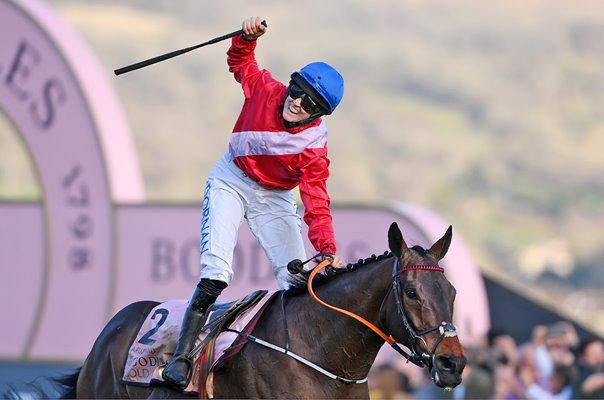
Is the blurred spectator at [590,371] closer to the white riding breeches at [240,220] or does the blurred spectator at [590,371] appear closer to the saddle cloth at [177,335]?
the white riding breeches at [240,220]

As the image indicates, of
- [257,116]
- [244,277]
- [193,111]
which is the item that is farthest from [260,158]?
[193,111]

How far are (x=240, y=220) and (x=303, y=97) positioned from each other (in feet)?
2.52

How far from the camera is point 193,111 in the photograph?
51719 millimetres

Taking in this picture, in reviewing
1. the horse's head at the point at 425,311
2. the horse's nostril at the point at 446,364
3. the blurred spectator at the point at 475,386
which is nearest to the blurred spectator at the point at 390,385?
the blurred spectator at the point at 475,386

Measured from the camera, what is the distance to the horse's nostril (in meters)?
5.12

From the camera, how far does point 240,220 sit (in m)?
6.16

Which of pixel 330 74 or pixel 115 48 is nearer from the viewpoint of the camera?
pixel 330 74

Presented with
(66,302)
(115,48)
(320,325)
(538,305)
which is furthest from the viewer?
(115,48)

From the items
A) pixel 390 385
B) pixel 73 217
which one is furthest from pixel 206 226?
pixel 73 217

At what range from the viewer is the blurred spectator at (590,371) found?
32.7 ft

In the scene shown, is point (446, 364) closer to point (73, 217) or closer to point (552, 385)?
point (552, 385)

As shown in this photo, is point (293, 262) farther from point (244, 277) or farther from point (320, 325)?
point (244, 277)

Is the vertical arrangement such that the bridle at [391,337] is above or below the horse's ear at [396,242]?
below

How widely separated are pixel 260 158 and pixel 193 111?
1813 inches
